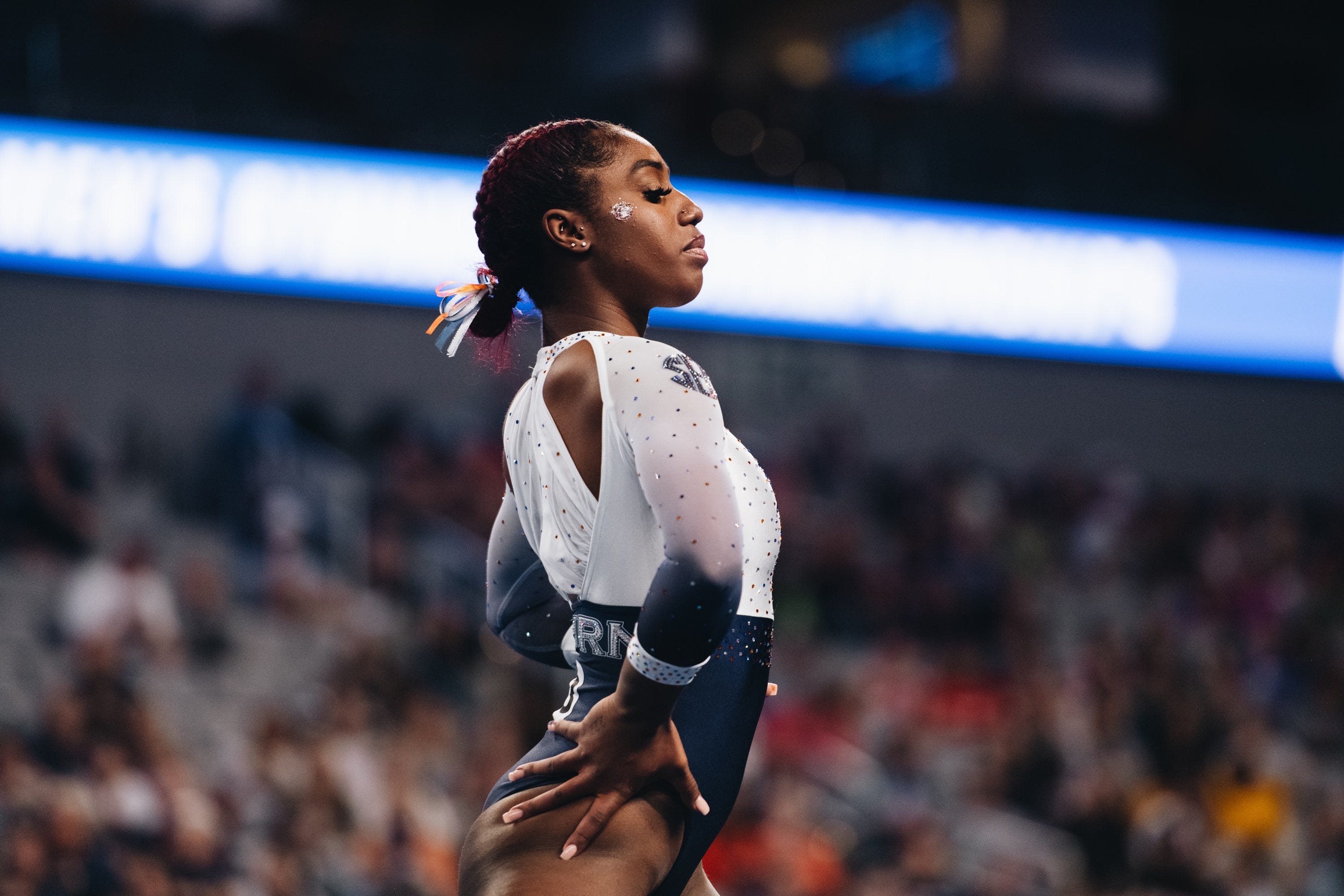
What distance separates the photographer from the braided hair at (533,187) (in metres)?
1.97

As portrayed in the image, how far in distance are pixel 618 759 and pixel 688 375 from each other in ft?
1.74

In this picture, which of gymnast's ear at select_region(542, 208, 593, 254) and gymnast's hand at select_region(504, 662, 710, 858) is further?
gymnast's ear at select_region(542, 208, 593, 254)

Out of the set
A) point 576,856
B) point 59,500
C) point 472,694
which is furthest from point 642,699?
point 59,500

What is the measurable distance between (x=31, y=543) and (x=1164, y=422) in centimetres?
1058

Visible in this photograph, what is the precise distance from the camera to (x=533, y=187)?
1.98m

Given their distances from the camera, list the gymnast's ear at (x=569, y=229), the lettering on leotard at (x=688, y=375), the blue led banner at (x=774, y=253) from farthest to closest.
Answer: the blue led banner at (x=774, y=253) < the gymnast's ear at (x=569, y=229) < the lettering on leotard at (x=688, y=375)

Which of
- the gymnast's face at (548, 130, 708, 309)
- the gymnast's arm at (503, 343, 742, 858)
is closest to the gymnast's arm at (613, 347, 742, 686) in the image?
the gymnast's arm at (503, 343, 742, 858)

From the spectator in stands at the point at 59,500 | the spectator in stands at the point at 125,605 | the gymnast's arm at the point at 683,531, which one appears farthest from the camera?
the spectator in stands at the point at 59,500

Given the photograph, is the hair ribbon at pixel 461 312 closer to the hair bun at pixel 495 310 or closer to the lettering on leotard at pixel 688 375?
the hair bun at pixel 495 310

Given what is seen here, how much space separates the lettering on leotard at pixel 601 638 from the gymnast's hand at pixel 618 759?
2.8 inches

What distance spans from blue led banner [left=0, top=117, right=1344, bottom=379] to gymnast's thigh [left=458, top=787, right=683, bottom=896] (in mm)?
5780

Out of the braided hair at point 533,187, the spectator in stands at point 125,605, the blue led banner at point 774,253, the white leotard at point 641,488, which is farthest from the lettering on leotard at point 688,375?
the spectator in stands at point 125,605

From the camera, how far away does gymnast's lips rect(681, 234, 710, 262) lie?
201 centimetres

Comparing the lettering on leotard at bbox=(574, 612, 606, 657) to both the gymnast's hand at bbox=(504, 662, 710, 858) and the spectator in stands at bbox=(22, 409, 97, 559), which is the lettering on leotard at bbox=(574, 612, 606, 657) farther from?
the spectator in stands at bbox=(22, 409, 97, 559)
